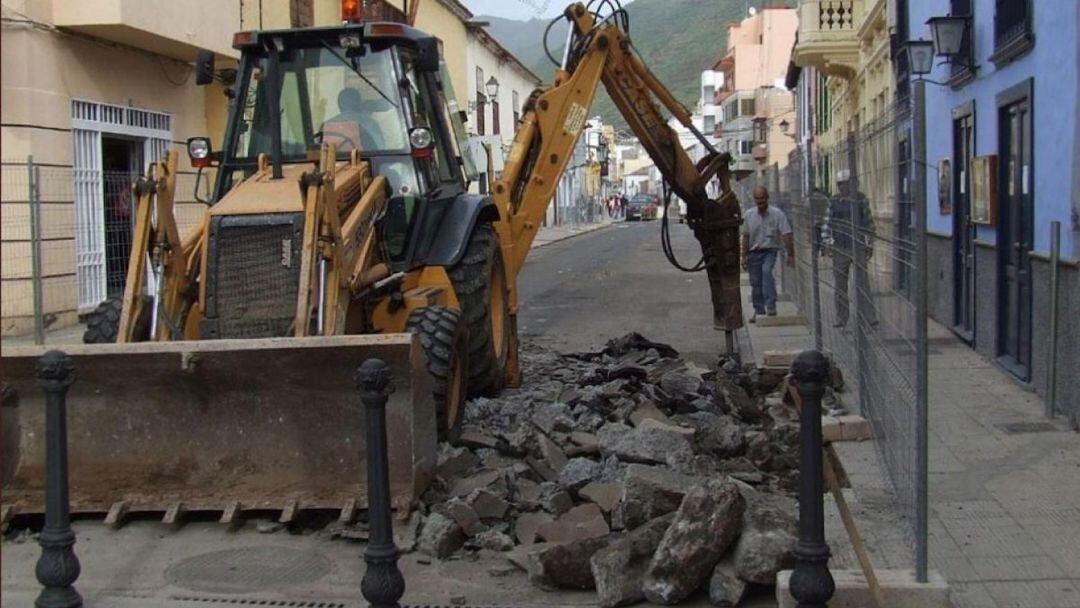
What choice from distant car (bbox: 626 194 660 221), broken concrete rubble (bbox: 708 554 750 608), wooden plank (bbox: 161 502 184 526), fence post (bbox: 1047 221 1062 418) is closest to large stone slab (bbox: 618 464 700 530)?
broken concrete rubble (bbox: 708 554 750 608)

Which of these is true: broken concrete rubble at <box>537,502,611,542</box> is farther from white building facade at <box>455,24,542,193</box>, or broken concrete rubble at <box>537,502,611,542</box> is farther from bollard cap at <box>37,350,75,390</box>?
white building facade at <box>455,24,542,193</box>

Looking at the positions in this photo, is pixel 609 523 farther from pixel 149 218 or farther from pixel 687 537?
pixel 149 218

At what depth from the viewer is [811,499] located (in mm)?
4227

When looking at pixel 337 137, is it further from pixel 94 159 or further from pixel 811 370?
pixel 94 159

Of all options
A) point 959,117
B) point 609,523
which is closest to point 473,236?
point 609,523

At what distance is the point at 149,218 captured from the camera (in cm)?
717

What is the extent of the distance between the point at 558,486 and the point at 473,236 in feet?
9.65

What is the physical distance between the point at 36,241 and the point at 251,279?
5929mm

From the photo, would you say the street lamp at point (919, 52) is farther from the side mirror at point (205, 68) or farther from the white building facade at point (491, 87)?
the white building facade at point (491, 87)

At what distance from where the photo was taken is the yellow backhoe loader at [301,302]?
20.8ft

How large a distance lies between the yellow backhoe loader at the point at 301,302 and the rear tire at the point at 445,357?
0.02 metres

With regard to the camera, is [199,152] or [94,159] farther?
[94,159]

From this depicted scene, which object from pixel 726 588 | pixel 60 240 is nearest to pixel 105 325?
pixel 726 588

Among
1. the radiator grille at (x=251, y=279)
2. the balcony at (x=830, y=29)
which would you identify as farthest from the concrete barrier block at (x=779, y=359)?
the balcony at (x=830, y=29)
